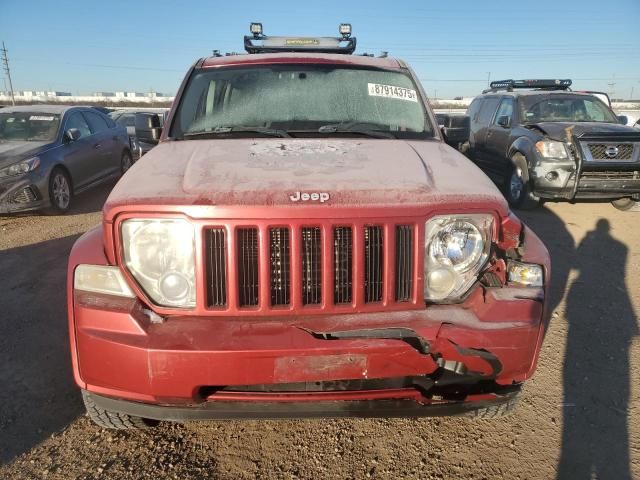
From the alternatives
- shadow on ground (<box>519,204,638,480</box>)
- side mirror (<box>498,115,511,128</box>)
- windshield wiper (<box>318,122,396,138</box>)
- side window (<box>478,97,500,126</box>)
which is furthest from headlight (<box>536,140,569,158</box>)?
windshield wiper (<box>318,122,396,138</box>)

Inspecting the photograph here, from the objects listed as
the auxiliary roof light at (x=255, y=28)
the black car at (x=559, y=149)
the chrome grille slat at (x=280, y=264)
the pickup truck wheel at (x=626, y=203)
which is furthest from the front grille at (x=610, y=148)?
the chrome grille slat at (x=280, y=264)

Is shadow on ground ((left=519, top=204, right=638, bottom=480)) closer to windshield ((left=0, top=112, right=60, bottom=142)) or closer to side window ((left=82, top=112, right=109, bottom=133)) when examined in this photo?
windshield ((left=0, top=112, right=60, bottom=142))

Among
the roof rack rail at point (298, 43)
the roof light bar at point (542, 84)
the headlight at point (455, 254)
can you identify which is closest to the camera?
the headlight at point (455, 254)

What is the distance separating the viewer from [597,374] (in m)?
3.13

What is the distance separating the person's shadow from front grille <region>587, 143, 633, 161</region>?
8.22 feet

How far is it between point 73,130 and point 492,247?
25.5 feet

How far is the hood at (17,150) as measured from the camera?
6.81 meters

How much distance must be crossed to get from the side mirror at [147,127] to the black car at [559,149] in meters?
4.15

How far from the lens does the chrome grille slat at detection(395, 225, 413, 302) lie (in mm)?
2006

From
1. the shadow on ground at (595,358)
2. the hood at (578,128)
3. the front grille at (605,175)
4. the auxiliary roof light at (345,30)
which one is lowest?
the shadow on ground at (595,358)

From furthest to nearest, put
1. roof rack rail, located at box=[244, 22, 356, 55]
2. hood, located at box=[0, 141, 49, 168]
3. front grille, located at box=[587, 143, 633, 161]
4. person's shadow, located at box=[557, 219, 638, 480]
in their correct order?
front grille, located at box=[587, 143, 633, 161]
hood, located at box=[0, 141, 49, 168]
roof rack rail, located at box=[244, 22, 356, 55]
person's shadow, located at box=[557, 219, 638, 480]

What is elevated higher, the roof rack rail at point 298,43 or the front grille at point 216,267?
the roof rack rail at point 298,43

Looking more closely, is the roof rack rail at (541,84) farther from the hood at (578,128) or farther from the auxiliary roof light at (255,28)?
the auxiliary roof light at (255,28)

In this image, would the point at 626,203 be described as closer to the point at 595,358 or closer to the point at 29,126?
the point at 595,358
